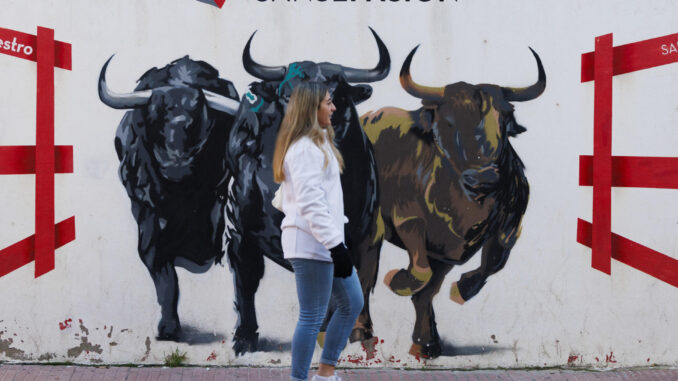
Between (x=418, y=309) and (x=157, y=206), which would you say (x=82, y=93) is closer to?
(x=157, y=206)

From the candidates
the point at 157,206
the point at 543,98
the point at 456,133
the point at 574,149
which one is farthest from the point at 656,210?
the point at 157,206

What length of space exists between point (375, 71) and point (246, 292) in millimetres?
1804

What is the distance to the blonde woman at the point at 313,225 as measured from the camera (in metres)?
4.16

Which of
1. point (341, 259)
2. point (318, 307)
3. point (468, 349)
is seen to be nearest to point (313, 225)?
point (341, 259)

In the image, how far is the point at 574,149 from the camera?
216 inches

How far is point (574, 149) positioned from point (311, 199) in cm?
228

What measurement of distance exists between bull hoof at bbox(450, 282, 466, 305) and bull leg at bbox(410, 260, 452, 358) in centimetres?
9

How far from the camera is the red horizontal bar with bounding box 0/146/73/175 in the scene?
535 centimetres

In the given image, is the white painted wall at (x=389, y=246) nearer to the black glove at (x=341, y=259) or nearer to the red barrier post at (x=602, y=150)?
the red barrier post at (x=602, y=150)

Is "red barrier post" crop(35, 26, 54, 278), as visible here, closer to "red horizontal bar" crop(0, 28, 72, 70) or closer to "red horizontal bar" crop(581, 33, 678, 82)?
"red horizontal bar" crop(0, 28, 72, 70)

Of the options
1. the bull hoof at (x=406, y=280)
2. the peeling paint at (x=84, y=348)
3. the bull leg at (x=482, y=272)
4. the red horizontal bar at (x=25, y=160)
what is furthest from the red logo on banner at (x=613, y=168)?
the red horizontal bar at (x=25, y=160)

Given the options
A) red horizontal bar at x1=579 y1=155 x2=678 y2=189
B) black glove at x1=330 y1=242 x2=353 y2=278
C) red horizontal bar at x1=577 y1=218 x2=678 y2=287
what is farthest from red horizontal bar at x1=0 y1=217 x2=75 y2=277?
red horizontal bar at x1=579 y1=155 x2=678 y2=189

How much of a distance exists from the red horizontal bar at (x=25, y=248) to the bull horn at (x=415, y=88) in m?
2.51

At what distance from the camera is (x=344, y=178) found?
5516 mm
